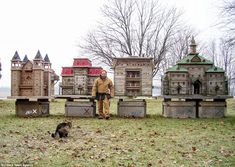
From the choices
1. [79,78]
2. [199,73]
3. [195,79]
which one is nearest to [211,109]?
[195,79]

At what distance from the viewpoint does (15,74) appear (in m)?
14.2

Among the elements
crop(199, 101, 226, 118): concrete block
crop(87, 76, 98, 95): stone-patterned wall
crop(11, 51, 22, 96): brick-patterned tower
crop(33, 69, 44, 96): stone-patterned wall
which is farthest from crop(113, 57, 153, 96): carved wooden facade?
crop(11, 51, 22, 96): brick-patterned tower

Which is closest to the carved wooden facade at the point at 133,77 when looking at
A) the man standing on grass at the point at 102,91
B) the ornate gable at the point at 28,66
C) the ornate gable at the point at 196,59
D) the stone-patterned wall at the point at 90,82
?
the man standing on grass at the point at 102,91

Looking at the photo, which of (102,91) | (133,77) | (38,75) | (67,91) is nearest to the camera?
(102,91)

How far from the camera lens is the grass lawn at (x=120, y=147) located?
5.97 metres

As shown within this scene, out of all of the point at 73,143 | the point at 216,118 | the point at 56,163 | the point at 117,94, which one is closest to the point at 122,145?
the point at 73,143

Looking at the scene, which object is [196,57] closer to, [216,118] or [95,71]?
[216,118]

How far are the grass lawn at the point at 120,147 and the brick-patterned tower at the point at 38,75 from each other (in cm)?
395

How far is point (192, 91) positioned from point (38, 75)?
695cm

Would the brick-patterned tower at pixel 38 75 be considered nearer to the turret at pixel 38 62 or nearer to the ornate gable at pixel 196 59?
the turret at pixel 38 62

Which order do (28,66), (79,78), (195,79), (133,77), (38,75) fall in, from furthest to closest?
(79,78), (28,66), (195,79), (38,75), (133,77)

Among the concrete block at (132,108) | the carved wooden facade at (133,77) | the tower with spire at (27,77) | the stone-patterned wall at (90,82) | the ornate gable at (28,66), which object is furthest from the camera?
the stone-patterned wall at (90,82)

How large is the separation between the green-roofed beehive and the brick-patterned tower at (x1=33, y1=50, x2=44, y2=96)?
18.2 ft

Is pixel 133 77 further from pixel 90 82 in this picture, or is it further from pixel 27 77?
pixel 27 77
